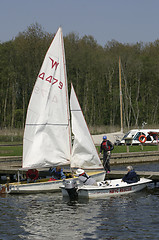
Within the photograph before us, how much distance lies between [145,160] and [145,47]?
56149mm

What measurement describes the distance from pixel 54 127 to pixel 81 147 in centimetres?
194

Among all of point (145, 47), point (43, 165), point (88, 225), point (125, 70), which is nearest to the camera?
point (88, 225)

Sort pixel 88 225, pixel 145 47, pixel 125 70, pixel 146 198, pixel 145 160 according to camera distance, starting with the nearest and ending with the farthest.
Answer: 1. pixel 88 225
2. pixel 146 198
3. pixel 145 160
4. pixel 125 70
5. pixel 145 47

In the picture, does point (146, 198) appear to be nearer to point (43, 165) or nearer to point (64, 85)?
point (43, 165)

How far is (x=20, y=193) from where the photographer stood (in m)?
24.5

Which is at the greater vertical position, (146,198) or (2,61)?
(2,61)

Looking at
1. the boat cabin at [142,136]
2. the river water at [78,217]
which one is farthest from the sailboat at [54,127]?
the boat cabin at [142,136]

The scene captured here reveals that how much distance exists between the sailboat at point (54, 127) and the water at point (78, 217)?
8.39 ft

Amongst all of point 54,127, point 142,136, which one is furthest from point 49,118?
point 142,136

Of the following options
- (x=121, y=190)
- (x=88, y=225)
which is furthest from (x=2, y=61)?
(x=88, y=225)

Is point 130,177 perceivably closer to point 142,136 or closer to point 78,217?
point 78,217

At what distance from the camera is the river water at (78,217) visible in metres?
16.4

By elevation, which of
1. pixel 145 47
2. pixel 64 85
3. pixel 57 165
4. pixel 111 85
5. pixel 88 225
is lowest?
pixel 88 225

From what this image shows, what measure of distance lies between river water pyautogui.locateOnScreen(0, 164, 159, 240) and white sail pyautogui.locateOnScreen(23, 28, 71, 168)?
255 centimetres
